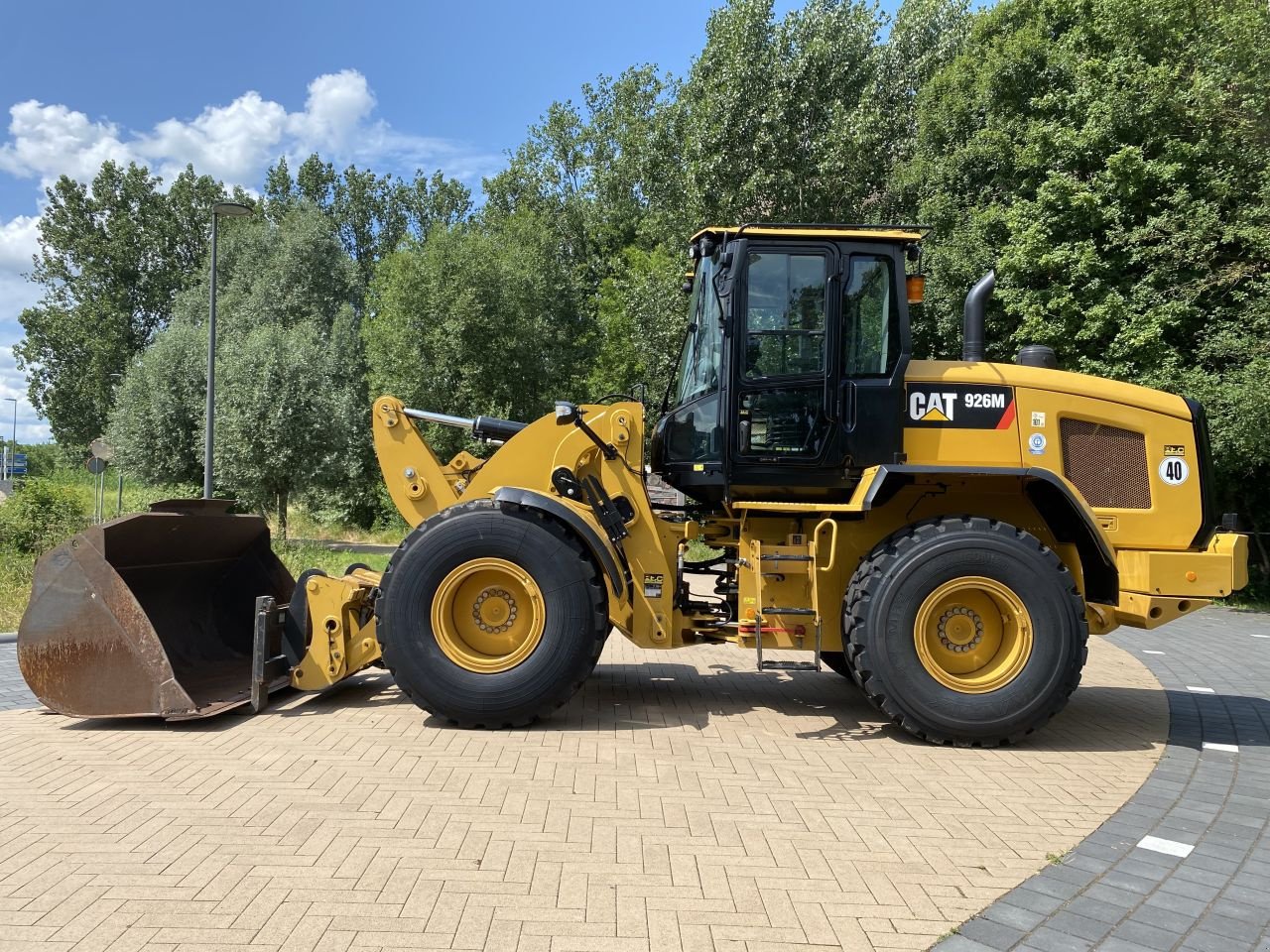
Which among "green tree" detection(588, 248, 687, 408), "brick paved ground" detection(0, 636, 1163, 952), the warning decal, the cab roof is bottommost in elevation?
"brick paved ground" detection(0, 636, 1163, 952)

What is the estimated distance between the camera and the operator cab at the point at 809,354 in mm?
5586

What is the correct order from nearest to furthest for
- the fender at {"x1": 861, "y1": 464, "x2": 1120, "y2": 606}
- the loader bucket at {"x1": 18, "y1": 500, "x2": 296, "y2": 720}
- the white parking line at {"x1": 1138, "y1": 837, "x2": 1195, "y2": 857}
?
1. the white parking line at {"x1": 1138, "y1": 837, "x2": 1195, "y2": 857}
2. the loader bucket at {"x1": 18, "y1": 500, "x2": 296, "y2": 720}
3. the fender at {"x1": 861, "y1": 464, "x2": 1120, "y2": 606}

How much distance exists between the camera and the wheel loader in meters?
5.23

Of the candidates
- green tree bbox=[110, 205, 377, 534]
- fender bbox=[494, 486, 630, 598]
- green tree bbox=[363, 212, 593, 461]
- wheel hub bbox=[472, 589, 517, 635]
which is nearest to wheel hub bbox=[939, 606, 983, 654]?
fender bbox=[494, 486, 630, 598]

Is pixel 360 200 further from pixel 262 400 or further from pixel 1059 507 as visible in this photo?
pixel 1059 507

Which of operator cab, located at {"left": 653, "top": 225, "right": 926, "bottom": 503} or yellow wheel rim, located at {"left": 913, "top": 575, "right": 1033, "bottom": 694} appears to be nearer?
yellow wheel rim, located at {"left": 913, "top": 575, "right": 1033, "bottom": 694}

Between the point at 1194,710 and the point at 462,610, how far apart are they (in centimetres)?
560

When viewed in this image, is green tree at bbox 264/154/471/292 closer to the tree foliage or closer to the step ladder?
the tree foliage

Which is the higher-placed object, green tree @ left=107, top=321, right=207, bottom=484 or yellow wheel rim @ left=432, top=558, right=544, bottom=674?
green tree @ left=107, top=321, right=207, bottom=484

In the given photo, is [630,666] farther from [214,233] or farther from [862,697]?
[214,233]

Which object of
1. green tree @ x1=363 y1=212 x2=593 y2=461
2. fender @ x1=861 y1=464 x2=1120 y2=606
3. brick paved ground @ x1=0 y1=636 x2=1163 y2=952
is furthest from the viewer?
green tree @ x1=363 y1=212 x2=593 y2=461

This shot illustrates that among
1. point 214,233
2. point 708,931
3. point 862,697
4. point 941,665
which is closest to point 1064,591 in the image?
point 941,665

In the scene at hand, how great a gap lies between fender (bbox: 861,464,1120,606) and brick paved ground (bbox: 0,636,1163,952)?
3.44 ft

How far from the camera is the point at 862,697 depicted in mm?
6645
